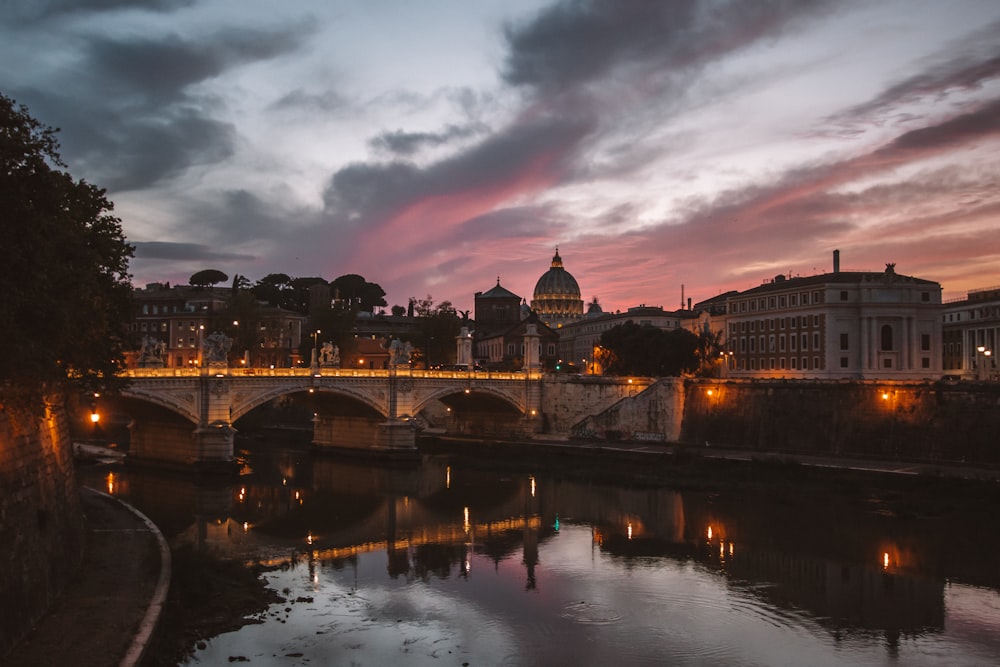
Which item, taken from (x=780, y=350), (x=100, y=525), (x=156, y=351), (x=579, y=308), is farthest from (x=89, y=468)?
(x=579, y=308)

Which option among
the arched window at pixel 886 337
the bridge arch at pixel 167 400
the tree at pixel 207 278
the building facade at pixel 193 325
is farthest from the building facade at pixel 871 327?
the tree at pixel 207 278

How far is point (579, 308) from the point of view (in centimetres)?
15650

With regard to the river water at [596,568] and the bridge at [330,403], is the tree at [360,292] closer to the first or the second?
the bridge at [330,403]

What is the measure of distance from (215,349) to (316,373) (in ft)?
19.4

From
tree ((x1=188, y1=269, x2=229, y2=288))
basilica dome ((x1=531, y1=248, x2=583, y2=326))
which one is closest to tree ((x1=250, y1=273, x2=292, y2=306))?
tree ((x1=188, y1=269, x2=229, y2=288))

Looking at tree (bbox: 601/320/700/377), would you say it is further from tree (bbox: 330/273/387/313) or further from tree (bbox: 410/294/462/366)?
tree (bbox: 330/273/387/313)

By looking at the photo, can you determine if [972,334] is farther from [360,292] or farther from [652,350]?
[360,292]

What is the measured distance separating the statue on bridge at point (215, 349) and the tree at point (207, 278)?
73.8 meters

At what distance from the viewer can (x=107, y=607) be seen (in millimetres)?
17266

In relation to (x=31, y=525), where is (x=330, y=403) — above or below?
above

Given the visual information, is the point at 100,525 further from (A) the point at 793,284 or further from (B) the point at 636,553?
(A) the point at 793,284

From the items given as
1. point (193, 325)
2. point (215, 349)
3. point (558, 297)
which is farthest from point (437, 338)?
point (558, 297)

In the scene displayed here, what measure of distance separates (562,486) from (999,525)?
1894 cm

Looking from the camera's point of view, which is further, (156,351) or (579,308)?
(579,308)
